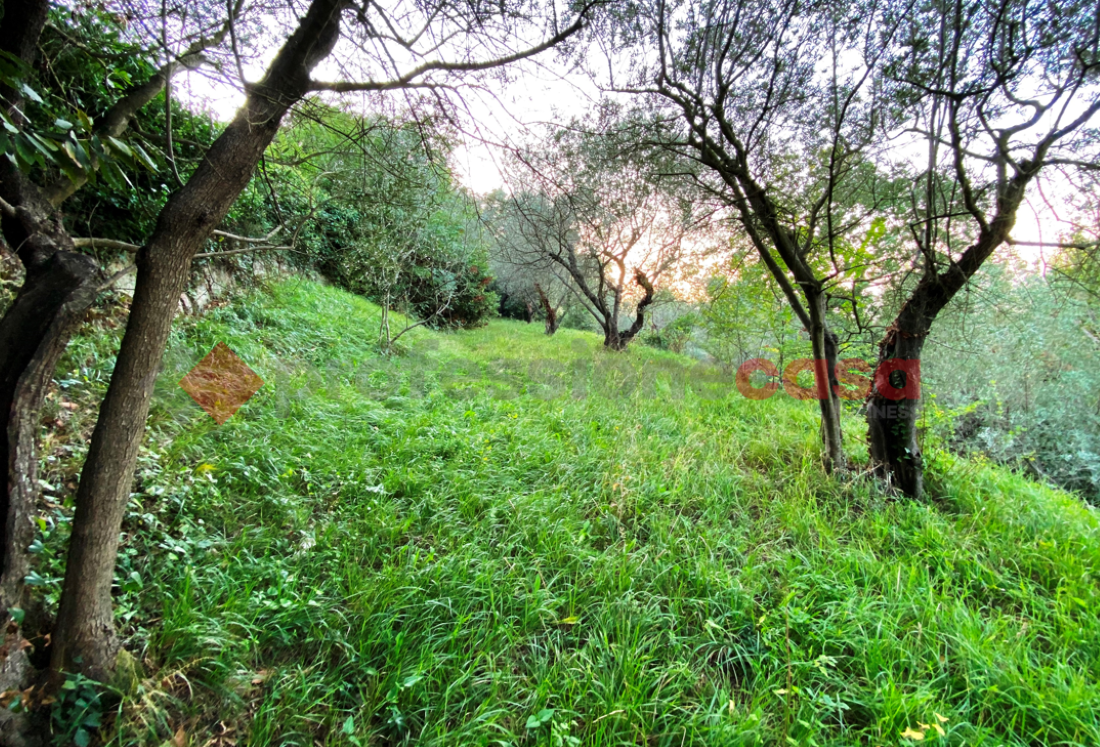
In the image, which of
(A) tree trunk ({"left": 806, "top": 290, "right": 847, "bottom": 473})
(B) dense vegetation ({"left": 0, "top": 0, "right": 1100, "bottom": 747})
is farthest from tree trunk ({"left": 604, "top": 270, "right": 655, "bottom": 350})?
(A) tree trunk ({"left": 806, "top": 290, "right": 847, "bottom": 473})

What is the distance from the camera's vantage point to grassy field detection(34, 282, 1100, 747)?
1.42 m

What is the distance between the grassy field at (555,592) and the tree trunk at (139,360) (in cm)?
16

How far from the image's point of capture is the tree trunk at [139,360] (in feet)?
4.19

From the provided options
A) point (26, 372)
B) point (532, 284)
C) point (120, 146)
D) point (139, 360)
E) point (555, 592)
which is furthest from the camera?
point (532, 284)

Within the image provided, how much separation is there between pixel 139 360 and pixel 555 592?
1.99 meters

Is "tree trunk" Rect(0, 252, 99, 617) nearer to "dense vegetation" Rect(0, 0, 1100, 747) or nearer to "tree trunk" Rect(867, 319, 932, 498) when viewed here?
"dense vegetation" Rect(0, 0, 1100, 747)

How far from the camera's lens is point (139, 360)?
4.47 ft

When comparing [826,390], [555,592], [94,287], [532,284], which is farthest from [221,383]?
[532,284]

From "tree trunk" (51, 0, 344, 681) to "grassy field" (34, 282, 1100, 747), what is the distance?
0.54 ft

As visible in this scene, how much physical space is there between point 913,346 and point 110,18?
590 centimetres

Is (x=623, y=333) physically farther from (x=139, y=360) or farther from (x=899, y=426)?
(x=139, y=360)

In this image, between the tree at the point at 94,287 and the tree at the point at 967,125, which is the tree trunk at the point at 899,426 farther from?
the tree at the point at 94,287

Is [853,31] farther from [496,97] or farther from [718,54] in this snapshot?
[496,97]

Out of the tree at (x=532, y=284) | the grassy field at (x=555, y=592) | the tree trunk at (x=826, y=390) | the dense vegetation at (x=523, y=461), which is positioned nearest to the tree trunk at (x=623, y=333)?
the tree at (x=532, y=284)
